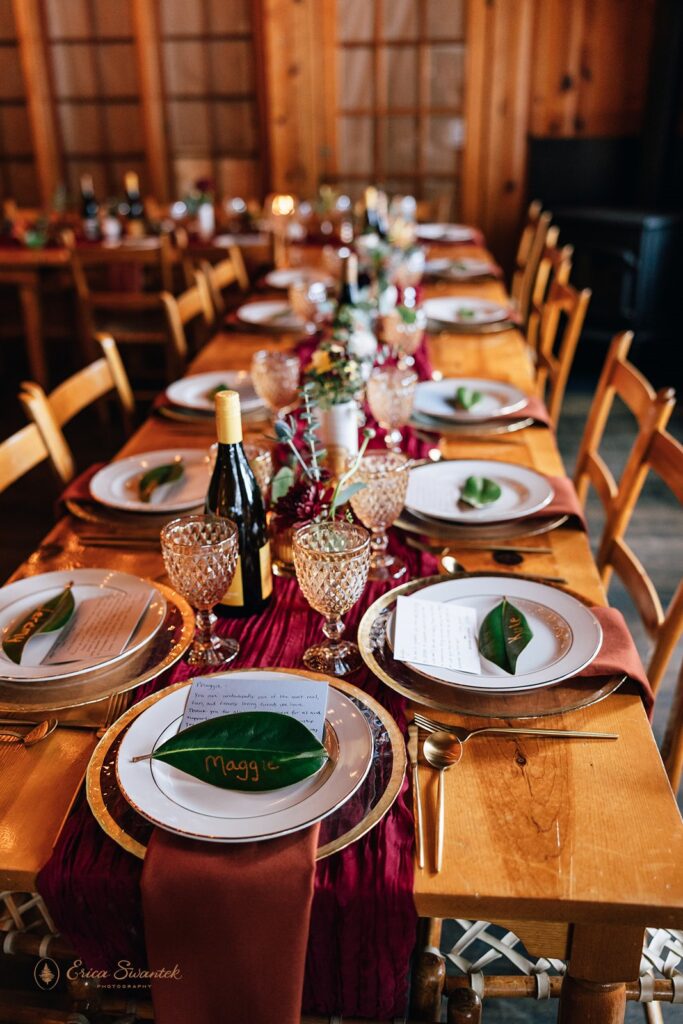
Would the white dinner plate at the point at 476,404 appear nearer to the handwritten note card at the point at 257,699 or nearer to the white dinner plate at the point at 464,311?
the white dinner plate at the point at 464,311

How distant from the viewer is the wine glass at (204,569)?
103 centimetres

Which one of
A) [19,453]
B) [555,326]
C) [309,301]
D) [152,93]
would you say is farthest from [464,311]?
[152,93]

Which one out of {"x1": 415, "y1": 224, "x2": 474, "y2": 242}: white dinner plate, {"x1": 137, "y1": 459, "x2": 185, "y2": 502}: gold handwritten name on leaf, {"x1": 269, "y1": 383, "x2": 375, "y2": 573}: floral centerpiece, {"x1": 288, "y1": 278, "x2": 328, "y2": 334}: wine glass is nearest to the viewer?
{"x1": 269, "y1": 383, "x2": 375, "y2": 573}: floral centerpiece

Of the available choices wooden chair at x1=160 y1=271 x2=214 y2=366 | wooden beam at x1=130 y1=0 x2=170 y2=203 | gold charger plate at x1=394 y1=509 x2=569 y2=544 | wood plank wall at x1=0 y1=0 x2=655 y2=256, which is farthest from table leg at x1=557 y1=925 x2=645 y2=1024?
wooden beam at x1=130 y1=0 x2=170 y2=203

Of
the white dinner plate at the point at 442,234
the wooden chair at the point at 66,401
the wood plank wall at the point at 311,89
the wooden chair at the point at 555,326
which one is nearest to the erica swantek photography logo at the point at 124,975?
the wooden chair at the point at 66,401

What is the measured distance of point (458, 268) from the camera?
11.4ft

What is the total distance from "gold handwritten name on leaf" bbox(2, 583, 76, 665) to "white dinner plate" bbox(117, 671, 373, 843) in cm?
23

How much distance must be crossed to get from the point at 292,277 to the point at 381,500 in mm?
2256

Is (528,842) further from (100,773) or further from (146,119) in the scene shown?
(146,119)

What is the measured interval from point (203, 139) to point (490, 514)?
16.2 feet

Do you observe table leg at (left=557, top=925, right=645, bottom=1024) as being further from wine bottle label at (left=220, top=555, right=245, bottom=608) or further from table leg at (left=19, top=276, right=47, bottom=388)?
table leg at (left=19, top=276, right=47, bottom=388)

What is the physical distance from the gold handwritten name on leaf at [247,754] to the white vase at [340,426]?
0.71 m

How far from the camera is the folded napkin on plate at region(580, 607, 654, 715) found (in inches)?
39.6

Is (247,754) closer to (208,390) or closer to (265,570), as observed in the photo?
(265,570)
